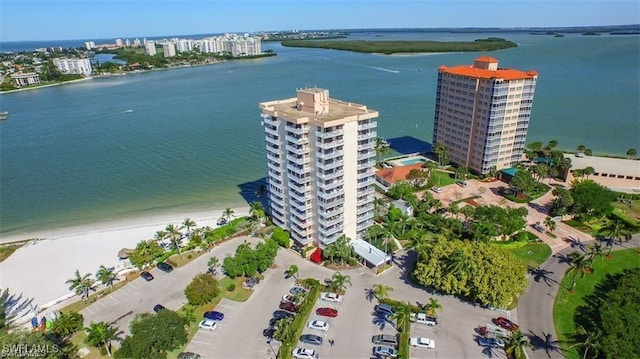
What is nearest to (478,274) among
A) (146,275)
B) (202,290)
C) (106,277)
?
(202,290)

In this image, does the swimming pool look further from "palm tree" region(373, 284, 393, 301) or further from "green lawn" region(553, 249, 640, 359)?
"palm tree" region(373, 284, 393, 301)

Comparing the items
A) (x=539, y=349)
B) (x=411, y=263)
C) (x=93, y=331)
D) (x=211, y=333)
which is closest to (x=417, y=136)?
(x=411, y=263)

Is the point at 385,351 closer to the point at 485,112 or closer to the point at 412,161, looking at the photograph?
the point at 412,161

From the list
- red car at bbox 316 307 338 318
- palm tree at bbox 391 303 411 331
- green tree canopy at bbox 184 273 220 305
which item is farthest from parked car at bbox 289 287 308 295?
palm tree at bbox 391 303 411 331

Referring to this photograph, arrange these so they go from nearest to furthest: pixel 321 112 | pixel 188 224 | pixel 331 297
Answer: pixel 331 297 → pixel 321 112 → pixel 188 224

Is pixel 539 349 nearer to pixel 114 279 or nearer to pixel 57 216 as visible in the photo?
pixel 114 279

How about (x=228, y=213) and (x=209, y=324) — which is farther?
(x=228, y=213)

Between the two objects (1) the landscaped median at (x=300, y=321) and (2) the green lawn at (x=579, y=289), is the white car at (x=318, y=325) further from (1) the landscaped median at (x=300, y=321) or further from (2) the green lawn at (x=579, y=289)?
(2) the green lawn at (x=579, y=289)
